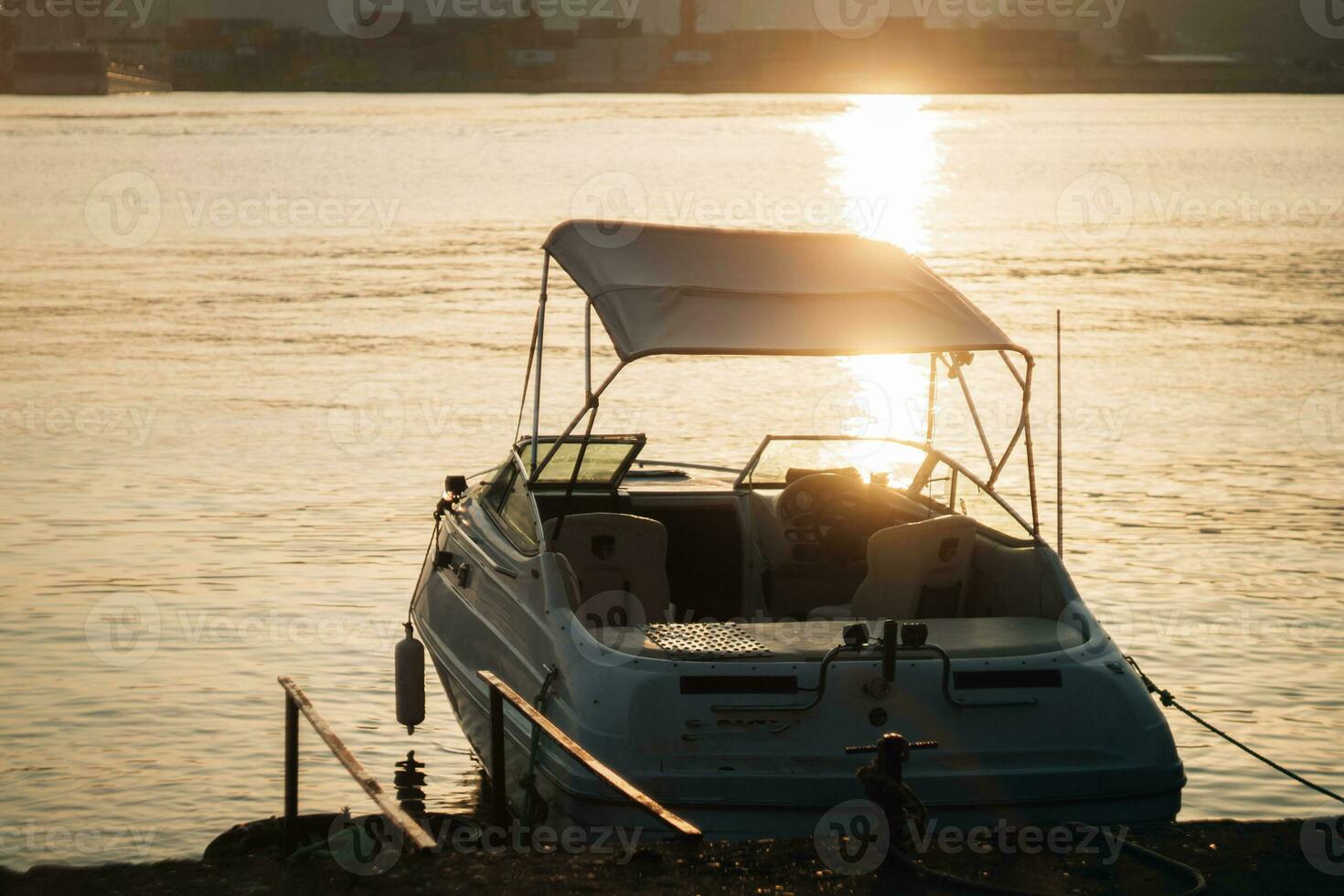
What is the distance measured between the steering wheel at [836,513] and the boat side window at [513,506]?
5.11 ft

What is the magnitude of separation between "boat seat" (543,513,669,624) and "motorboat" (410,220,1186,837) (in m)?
0.01

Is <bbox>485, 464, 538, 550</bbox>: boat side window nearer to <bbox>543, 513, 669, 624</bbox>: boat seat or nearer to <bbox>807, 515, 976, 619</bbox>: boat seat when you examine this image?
<bbox>543, 513, 669, 624</bbox>: boat seat

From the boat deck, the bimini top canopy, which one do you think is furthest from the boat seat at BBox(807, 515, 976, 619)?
the bimini top canopy

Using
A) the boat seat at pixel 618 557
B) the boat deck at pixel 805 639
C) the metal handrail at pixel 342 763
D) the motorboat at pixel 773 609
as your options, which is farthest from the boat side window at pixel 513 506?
the metal handrail at pixel 342 763

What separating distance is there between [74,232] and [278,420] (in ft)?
104

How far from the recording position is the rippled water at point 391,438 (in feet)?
38.0

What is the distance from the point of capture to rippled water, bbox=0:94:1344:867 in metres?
11.6

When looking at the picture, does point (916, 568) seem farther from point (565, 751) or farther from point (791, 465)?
point (791, 465)

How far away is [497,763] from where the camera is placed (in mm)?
7961

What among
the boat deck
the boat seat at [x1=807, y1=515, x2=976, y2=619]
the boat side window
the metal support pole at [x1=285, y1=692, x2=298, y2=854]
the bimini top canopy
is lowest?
the metal support pole at [x1=285, y1=692, x2=298, y2=854]

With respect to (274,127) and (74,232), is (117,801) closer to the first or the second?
(74,232)

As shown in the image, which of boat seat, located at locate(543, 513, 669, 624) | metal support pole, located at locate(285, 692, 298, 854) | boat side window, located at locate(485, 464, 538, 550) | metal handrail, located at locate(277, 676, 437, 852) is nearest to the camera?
metal handrail, located at locate(277, 676, 437, 852)

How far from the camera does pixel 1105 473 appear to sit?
20031mm

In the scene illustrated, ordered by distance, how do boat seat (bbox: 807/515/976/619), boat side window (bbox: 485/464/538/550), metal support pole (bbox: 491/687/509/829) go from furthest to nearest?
boat side window (bbox: 485/464/538/550) → boat seat (bbox: 807/515/976/619) → metal support pole (bbox: 491/687/509/829)
